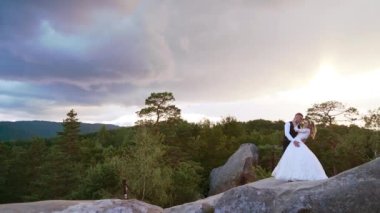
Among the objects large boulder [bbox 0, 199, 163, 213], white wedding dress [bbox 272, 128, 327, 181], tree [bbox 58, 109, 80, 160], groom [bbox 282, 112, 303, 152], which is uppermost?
tree [bbox 58, 109, 80, 160]

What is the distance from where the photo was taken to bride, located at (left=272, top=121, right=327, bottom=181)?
59.3 ft

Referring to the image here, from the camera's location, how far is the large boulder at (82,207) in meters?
14.7

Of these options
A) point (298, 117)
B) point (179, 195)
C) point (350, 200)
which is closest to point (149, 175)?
point (179, 195)

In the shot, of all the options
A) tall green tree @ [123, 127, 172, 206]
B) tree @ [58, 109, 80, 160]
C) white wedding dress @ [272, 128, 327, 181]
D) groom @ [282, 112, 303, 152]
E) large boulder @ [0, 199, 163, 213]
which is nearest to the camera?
large boulder @ [0, 199, 163, 213]

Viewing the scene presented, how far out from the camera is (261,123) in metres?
112

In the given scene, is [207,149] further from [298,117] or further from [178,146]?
[298,117]

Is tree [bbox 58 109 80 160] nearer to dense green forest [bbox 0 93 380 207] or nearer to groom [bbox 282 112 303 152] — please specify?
dense green forest [bbox 0 93 380 207]

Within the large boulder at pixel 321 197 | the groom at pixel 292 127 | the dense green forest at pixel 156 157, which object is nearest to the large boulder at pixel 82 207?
the large boulder at pixel 321 197

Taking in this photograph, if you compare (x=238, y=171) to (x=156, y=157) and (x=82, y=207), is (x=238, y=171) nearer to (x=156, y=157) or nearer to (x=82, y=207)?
(x=156, y=157)

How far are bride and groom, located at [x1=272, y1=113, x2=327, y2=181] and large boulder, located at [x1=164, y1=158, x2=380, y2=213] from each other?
341 centimetres

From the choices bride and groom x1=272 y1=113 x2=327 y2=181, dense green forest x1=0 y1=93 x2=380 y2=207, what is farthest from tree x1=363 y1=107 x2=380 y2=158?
bride and groom x1=272 y1=113 x2=327 y2=181

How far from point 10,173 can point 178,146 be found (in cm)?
2492

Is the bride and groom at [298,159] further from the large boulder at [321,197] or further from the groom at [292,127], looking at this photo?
the large boulder at [321,197]

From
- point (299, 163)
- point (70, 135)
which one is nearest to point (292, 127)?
point (299, 163)
